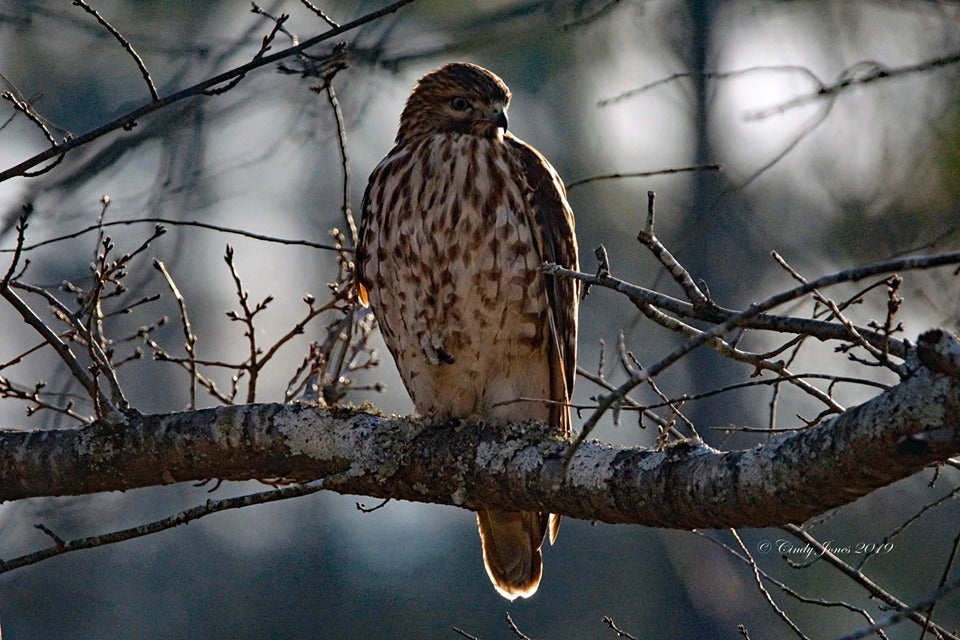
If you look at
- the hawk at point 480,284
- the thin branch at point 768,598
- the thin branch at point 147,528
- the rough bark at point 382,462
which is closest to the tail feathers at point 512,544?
the hawk at point 480,284

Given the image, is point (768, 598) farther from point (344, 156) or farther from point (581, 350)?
point (581, 350)

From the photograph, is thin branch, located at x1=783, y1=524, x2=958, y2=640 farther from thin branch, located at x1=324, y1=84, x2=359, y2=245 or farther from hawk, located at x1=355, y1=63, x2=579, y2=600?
thin branch, located at x1=324, y1=84, x2=359, y2=245

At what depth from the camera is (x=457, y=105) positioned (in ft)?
14.3

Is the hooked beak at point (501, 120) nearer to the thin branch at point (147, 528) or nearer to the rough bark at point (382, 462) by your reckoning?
the rough bark at point (382, 462)

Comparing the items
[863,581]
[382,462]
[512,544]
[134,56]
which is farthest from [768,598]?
[134,56]

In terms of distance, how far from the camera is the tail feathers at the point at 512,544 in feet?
13.7

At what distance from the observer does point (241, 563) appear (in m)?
15.9

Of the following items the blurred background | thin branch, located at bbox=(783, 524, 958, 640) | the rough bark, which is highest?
the blurred background

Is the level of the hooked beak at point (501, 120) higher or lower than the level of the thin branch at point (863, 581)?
higher

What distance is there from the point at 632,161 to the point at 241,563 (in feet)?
21.9

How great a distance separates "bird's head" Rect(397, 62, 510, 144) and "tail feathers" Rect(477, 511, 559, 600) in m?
1.22

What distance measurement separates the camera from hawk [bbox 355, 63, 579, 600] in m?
3.89

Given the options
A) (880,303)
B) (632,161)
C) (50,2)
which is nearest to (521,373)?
(50,2)

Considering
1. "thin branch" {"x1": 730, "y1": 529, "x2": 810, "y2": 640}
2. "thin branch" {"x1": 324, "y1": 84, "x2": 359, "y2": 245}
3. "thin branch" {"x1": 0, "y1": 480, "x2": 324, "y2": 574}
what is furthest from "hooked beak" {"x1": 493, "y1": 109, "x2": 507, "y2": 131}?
"thin branch" {"x1": 0, "y1": 480, "x2": 324, "y2": 574}
